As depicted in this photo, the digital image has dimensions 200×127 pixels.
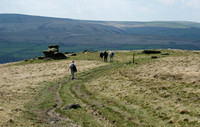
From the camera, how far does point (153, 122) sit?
1641cm

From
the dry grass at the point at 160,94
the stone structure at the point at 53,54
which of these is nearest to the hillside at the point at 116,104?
the dry grass at the point at 160,94

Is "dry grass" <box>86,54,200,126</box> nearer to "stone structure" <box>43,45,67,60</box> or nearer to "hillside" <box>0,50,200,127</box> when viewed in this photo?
"hillside" <box>0,50,200,127</box>

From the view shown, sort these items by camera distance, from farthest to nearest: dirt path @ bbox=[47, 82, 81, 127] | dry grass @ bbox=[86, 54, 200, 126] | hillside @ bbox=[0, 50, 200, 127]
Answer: dry grass @ bbox=[86, 54, 200, 126]
hillside @ bbox=[0, 50, 200, 127]
dirt path @ bbox=[47, 82, 81, 127]

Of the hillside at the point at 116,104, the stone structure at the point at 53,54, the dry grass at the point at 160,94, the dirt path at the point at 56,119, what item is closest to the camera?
the dirt path at the point at 56,119

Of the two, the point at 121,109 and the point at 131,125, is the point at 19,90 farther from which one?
the point at 131,125

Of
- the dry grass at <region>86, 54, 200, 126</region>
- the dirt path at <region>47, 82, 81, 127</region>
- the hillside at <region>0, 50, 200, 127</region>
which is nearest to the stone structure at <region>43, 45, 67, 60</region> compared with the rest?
the dry grass at <region>86, 54, 200, 126</region>

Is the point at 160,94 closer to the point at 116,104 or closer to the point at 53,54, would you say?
the point at 116,104

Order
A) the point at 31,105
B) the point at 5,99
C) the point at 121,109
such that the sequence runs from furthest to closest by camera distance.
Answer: the point at 5,99 < the point at 31,105 < the point at 121,109

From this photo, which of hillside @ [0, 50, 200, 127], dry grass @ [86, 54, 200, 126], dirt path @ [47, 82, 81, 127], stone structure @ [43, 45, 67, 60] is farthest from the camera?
stone structure @ [43, 45, 67, 60]

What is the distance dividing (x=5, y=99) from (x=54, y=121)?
10.2m

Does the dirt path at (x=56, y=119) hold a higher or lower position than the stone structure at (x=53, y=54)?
lower

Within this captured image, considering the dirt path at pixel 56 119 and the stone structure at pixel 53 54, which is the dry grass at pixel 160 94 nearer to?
the dirt path at pixel 56 119

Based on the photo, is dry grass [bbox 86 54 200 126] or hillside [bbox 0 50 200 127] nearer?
hillside [bbox 0 50 200 127]

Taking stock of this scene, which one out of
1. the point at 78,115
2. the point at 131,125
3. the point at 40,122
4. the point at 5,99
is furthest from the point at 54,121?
the point at 5,99
